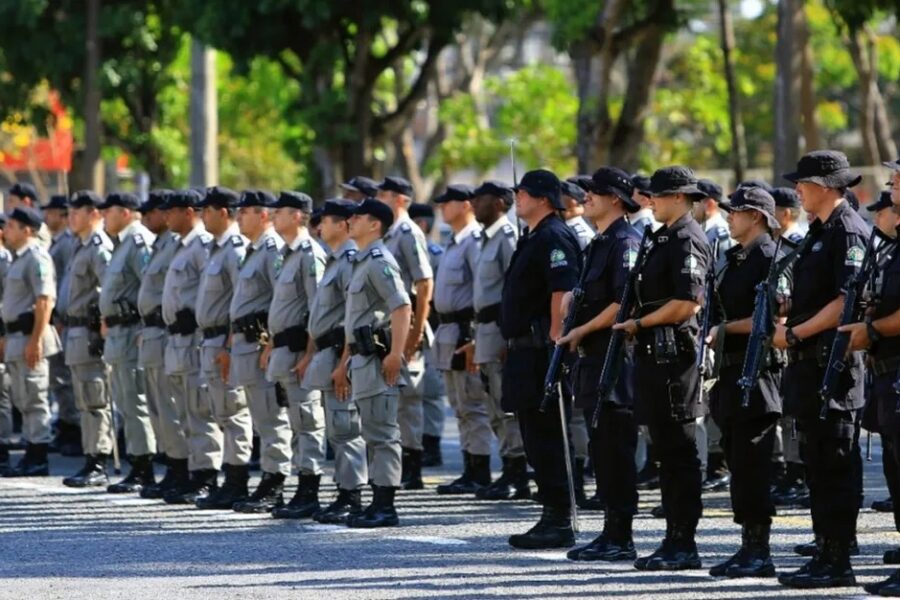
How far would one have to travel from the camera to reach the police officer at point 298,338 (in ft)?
43.6

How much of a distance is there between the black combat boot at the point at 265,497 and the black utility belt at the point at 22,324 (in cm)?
370

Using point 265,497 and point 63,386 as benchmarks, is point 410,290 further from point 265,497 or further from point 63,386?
point 63,386

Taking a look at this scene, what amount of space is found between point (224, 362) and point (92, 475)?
2357 millimetres

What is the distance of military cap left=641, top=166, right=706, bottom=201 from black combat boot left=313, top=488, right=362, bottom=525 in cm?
346

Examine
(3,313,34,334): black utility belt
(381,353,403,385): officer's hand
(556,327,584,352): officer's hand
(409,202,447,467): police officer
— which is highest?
(3,313,34,334): black utility belt

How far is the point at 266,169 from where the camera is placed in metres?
55.8

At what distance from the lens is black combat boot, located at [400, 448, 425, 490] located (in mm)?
15003

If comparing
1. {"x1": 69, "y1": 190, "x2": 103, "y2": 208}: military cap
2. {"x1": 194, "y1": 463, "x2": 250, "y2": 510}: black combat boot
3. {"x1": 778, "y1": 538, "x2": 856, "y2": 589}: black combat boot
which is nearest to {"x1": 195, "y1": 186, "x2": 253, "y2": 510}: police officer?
{"x1": 194, "y1": 463, "x2": 250, "y2": 510}: black combat boot

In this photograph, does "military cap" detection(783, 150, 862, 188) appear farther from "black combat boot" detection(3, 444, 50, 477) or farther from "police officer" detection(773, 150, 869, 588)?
"black combat boot" detection(3, 444, 50, 477)

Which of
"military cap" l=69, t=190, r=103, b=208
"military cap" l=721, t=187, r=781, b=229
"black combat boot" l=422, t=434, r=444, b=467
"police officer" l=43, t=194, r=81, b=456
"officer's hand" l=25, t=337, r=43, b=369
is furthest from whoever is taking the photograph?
"police officer" l=43, t=194, r=81, b=456

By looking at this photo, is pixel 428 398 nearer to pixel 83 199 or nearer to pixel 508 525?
pixel 83 199

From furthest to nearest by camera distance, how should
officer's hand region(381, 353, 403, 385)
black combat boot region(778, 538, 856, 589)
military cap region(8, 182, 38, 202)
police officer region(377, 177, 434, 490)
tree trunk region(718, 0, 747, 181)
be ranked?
tree trunk region(718, 0, 747, 181) < military cap region(8, 182, 38, 202) < police officer region(377, 177, 434, 490) < officer's hand region(381, 353, 403, 385) < black combat boot region(778, 538, 856, 589)

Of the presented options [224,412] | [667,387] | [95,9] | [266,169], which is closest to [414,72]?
[266,169]

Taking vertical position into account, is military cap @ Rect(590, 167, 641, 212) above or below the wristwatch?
above
